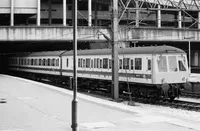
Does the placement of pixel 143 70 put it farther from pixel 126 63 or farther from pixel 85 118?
pixel 85 118

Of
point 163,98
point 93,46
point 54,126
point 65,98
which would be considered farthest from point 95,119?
point 93,46

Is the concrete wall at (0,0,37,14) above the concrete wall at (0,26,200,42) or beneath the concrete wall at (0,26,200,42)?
above

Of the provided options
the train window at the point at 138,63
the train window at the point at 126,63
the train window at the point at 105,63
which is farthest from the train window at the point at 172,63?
the train window at the point at 105,63

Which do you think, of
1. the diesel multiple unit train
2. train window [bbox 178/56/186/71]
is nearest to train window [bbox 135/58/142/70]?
the diesel multiple unit train

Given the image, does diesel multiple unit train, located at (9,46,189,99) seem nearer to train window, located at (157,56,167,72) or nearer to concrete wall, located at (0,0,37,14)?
train window, located at (157,56,167,72)

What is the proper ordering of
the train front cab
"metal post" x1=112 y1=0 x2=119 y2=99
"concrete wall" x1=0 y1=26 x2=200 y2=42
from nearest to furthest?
the train front cab
"metal post" x1=112 y1=0 x2=119 y2=99
"concrete wall" x1=0 y1=26 x2=200 y2=42

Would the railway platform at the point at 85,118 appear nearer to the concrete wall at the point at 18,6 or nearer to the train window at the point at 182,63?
the train window at the point at 182,63

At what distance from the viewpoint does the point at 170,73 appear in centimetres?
2086

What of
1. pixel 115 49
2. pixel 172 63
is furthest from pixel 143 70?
pixel 115 49

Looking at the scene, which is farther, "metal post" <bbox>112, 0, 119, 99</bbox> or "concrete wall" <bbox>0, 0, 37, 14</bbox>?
"concrete wall" <bbox>0, 0, 37, 14</bbox>

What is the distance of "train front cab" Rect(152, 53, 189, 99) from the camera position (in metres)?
20.4

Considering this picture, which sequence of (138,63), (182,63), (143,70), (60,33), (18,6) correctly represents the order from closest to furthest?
(143,70)
(138,63)
(182,63)
(60,33)
(18,6)

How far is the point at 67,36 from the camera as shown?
37.8m

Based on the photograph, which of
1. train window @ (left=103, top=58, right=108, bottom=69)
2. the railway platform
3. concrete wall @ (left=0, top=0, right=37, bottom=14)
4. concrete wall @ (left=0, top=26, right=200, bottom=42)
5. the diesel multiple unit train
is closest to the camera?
the railway platform
